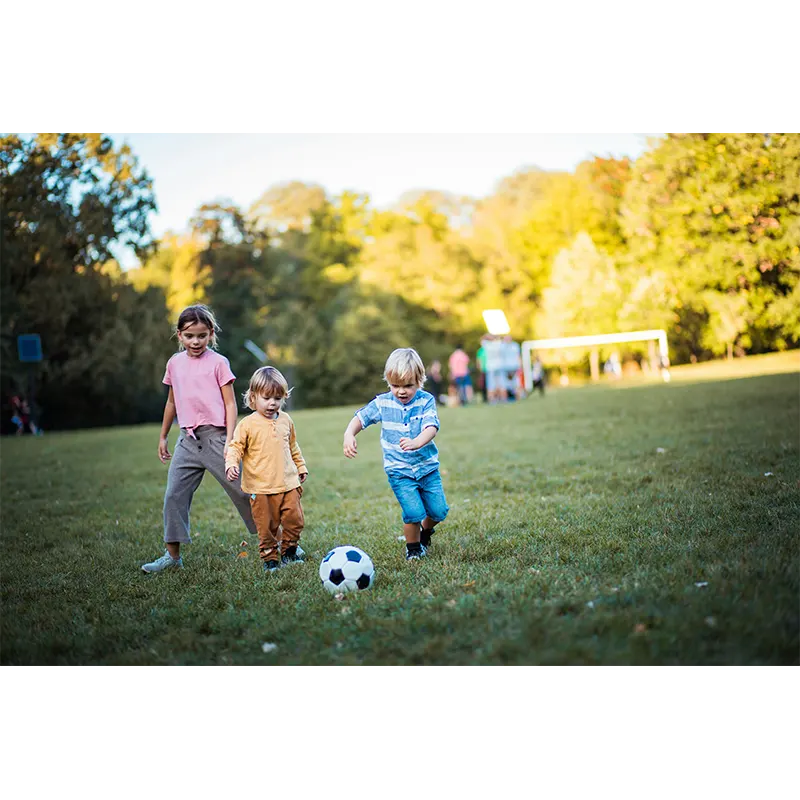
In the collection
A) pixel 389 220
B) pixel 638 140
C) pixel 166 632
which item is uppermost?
pixel 389 220

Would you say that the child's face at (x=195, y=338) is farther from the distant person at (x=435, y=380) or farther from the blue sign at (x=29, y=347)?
the distant person at (x=435, y=380)

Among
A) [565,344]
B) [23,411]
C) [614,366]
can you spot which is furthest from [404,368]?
[565,344]

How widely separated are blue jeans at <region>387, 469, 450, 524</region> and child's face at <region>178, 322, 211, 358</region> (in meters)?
1.65

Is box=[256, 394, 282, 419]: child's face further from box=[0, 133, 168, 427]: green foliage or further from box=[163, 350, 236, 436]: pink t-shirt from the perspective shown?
box=[0, 133, 168, 427]: green foliage

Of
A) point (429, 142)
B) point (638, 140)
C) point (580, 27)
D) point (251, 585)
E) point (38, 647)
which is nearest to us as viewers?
point (38, 647)

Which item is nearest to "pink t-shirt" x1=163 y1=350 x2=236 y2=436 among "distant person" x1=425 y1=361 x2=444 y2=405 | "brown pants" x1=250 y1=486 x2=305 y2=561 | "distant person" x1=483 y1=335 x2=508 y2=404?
"brown pants" x1=250 y1=486 x2=305 y2=561

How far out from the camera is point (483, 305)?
1517 inches

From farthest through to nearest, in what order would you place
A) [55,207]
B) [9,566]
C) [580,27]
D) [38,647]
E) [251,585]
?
[55,207] → [580,27] → [9,566] → [251,585] → [38,647]

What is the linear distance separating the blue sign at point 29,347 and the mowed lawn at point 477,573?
458 inches

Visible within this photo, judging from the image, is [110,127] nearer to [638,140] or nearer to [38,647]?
[38,647]

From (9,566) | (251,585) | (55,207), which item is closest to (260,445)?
(251,585)

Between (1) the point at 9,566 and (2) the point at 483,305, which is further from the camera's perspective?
(2) the point at 483,305

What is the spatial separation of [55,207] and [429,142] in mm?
14061

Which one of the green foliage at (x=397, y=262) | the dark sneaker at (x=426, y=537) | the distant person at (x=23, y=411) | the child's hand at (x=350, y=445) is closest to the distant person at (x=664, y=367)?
the green foliage at (x=397, y=262)
